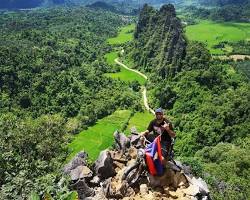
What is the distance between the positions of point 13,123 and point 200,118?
33.0 meters

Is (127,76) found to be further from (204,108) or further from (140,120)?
(204,108)

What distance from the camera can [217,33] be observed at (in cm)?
15788

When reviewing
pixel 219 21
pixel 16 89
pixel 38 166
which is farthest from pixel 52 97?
pixel 219 21

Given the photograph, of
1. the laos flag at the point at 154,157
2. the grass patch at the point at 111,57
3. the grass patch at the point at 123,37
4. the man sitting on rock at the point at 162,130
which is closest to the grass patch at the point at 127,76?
the grass patch at the point at 111,57

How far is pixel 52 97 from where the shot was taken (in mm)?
77125

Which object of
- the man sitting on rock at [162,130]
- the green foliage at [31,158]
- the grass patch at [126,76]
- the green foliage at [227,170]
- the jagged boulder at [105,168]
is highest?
the man sitting on rock at [162,130]

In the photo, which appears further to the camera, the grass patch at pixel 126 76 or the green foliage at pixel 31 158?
the grass patch at pixel 126 76

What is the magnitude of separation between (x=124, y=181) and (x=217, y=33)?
142 m

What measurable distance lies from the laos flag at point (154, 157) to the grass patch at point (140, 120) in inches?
1816

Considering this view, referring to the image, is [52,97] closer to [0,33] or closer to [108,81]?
[108,81]

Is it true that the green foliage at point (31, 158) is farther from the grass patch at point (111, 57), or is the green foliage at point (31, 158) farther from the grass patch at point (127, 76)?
the grass patch at point (111, 57)

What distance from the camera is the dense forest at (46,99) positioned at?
28844 mm

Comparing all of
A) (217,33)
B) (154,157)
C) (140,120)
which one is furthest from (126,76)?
(154,157)

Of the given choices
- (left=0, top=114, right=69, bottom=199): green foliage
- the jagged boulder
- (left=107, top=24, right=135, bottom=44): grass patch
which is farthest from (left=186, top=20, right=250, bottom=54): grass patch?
the jagged boulder
